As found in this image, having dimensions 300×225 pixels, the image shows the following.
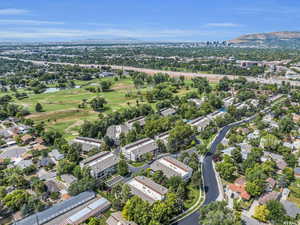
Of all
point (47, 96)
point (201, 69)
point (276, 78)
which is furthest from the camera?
point (201, 69)

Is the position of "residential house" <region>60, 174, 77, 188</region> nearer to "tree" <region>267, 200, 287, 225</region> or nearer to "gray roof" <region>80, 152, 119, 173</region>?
"gray roof" <region>80, 152, 119, 173</region>

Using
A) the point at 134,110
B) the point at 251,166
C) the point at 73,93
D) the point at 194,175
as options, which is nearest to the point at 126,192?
the point at 194,175

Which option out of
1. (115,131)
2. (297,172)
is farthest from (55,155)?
(297,172)

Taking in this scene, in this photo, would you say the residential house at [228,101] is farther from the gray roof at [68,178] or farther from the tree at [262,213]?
the gray roof at [68,178]

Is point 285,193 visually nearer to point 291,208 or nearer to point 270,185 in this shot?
point 270,185

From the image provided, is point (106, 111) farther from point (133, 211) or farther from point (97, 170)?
point (133, 211)

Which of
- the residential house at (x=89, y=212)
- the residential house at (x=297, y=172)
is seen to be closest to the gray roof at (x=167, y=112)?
the residential house at (x=297, y=172)
